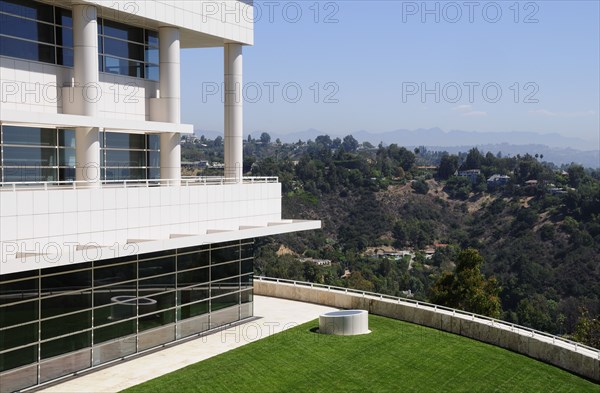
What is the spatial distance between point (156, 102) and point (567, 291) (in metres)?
79.3

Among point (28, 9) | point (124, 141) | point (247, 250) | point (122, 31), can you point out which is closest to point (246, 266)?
point (247, 250)

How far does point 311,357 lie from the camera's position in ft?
98.1

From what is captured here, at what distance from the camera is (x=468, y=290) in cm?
5041

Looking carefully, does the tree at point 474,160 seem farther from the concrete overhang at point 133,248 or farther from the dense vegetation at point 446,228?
the concrete overhang at point 133,248

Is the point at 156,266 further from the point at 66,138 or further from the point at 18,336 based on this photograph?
the point at 18,336

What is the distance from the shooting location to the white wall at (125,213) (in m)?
23.9

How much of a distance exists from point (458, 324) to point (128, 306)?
530 inches

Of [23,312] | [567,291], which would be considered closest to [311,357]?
[23,312]

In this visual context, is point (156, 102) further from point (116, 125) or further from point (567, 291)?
point (567, 291)

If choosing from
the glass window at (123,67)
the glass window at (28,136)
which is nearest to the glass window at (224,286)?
the glass window at (28,136)

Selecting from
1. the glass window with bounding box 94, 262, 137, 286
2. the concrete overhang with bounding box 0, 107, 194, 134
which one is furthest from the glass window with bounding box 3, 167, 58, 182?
the glass window with bounding box 94, 262, 137, 286

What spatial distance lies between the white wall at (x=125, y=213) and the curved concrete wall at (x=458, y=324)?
520cm

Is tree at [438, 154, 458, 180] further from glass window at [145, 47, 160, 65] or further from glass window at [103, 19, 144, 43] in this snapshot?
glass window at [103, 19, 144, 43]

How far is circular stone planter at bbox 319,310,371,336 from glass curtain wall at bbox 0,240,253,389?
3988mm
